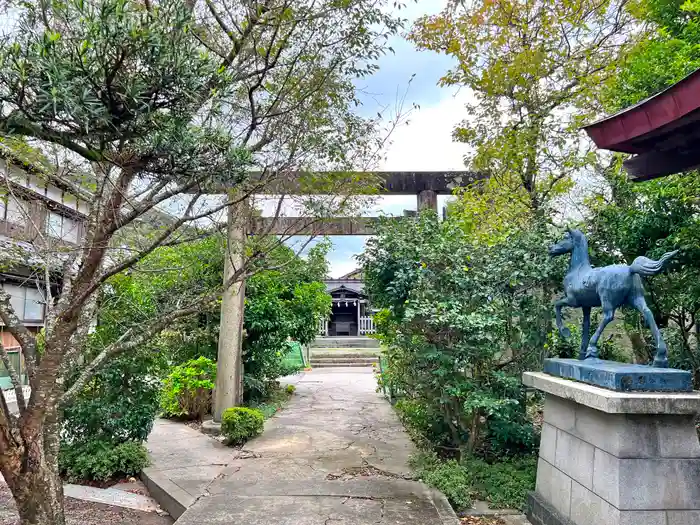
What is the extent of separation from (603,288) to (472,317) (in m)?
1.29

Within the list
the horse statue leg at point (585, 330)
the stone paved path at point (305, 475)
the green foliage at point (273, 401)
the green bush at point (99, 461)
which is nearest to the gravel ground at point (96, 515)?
the stone paved path at point (305, 475)

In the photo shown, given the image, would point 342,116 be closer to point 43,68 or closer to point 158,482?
point 43,68

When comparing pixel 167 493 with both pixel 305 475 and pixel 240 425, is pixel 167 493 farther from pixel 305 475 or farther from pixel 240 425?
pixel 240 425

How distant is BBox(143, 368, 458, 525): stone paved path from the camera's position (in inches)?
137

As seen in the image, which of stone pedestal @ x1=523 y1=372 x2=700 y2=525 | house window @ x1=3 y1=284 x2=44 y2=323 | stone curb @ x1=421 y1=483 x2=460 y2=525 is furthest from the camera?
house window @ x1=3 y1=284 x2=44 y2=323

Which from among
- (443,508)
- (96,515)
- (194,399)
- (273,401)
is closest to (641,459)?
(443,508)

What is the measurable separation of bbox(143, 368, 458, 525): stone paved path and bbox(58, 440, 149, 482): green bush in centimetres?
23

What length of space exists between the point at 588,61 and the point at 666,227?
3081 millimetres

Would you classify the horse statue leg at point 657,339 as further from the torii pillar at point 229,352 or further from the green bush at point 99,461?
the torii pillar at point 229,352

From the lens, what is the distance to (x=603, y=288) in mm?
3000

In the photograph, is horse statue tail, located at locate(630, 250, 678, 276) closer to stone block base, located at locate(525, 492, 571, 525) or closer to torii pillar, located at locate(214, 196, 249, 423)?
stone block base, located at locate(525, 492, 571, 525)

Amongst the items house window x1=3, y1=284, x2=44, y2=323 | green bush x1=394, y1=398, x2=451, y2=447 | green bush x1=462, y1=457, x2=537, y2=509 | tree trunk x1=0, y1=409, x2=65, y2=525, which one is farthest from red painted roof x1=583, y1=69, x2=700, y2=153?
house window x1=3, y1=284, x2=44, y2=323

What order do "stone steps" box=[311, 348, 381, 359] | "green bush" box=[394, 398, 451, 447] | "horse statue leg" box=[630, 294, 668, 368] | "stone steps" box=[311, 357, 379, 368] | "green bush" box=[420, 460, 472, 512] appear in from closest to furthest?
"horse statue leg" box=[630, 294, 668, 368] → "green bush" box=[420, 460, 472, 512] → "green bush" box=[394, 398, 451, 447] → "stone steps" box=[311, 357, 379, 368] → "stone steps" box=[311, 348, 381, 359]

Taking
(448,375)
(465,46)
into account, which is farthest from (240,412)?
(465,46)
